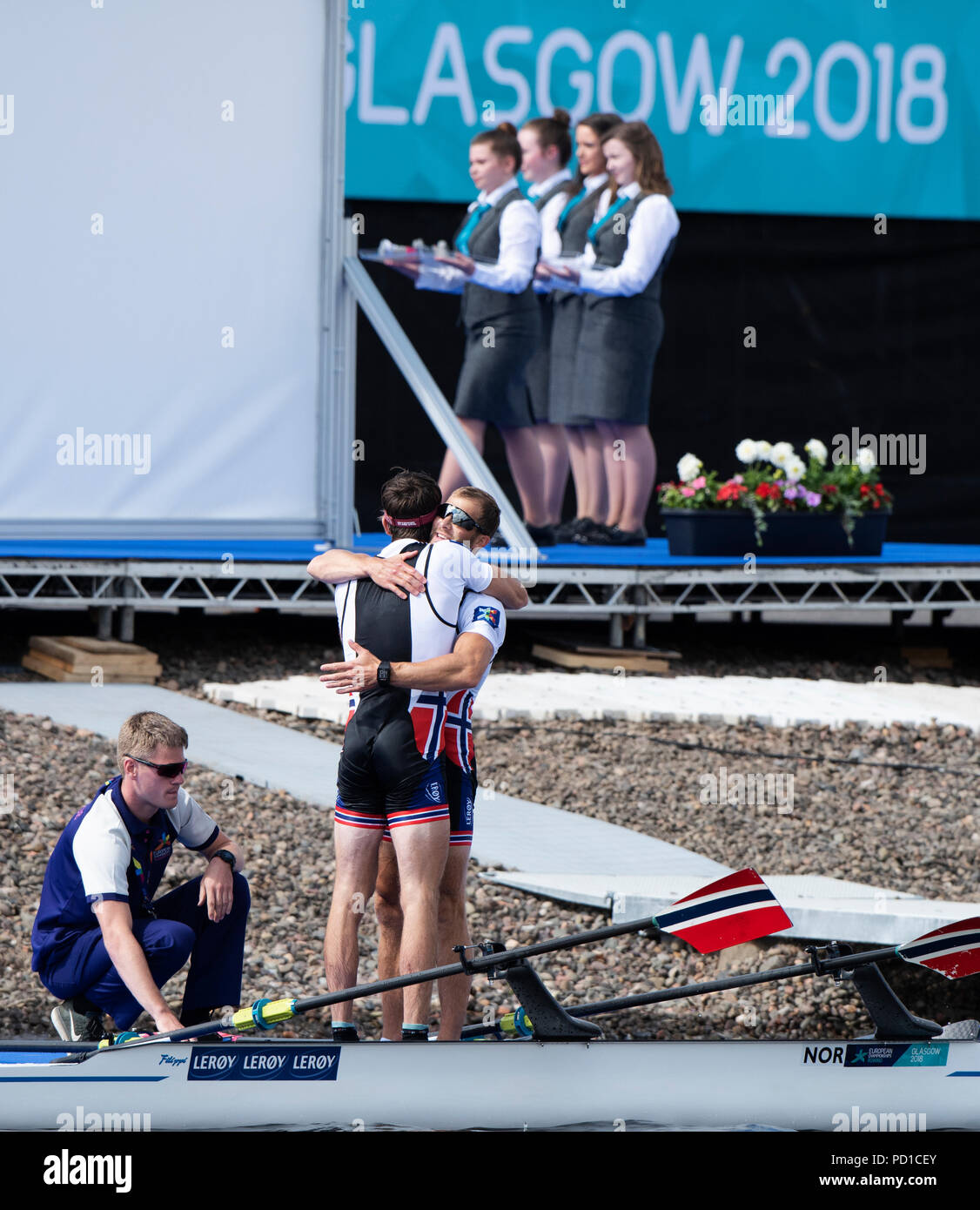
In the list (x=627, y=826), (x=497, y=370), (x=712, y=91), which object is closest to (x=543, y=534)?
(x=497, y=370)

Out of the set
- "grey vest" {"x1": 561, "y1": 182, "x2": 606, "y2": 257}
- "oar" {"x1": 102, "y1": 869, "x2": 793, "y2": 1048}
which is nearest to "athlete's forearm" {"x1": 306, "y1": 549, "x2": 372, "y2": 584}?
"oar" {"x1": 102, "y1": 869, "x2": 793, "y2": 1048}

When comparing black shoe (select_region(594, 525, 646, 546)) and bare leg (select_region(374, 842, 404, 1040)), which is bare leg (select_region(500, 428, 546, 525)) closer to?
black shoe (select_region(594, 525, 646, 546))

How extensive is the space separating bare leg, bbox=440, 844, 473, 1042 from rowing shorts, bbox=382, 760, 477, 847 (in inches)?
1.4

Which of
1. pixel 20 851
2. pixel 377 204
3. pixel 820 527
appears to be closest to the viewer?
pixel 20 851

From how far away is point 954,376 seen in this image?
15977 mm

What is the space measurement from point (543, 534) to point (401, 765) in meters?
8.17

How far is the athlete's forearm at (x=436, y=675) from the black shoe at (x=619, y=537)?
26.6 feet

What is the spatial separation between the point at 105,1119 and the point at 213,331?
24.0ft

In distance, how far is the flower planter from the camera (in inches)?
474

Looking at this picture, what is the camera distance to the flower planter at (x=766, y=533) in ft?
39.5

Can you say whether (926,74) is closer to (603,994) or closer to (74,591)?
(74,591)

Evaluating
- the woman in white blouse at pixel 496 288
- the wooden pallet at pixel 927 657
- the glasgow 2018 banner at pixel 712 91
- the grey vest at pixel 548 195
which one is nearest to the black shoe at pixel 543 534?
the woman in white blouse at pixel 496 288

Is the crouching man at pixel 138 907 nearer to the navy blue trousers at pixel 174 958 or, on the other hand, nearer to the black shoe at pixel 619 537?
the navy blue trousers at pixel 174 958
